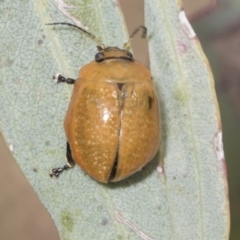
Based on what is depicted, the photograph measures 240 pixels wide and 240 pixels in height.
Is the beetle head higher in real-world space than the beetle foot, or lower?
higher

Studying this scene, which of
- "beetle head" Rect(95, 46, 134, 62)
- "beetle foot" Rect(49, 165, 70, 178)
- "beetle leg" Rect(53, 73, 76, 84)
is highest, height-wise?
"beetle head" Rect(95, 46, 134, 62)

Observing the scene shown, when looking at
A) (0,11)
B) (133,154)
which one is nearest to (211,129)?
(133,154)

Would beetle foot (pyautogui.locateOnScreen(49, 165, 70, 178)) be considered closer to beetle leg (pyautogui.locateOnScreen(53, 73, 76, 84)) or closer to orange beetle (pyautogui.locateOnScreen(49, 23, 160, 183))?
orange beetle (pyautogui.locateOnScreen(49, 23, 160, 183))

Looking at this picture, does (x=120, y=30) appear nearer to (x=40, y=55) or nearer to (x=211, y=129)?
(x=40, y=55)

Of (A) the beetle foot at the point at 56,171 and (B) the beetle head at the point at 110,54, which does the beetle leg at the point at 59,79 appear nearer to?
(B) the beetle head at the point at 110,54

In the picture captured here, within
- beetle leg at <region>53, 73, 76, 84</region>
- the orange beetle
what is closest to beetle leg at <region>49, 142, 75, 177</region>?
the orange beetle
